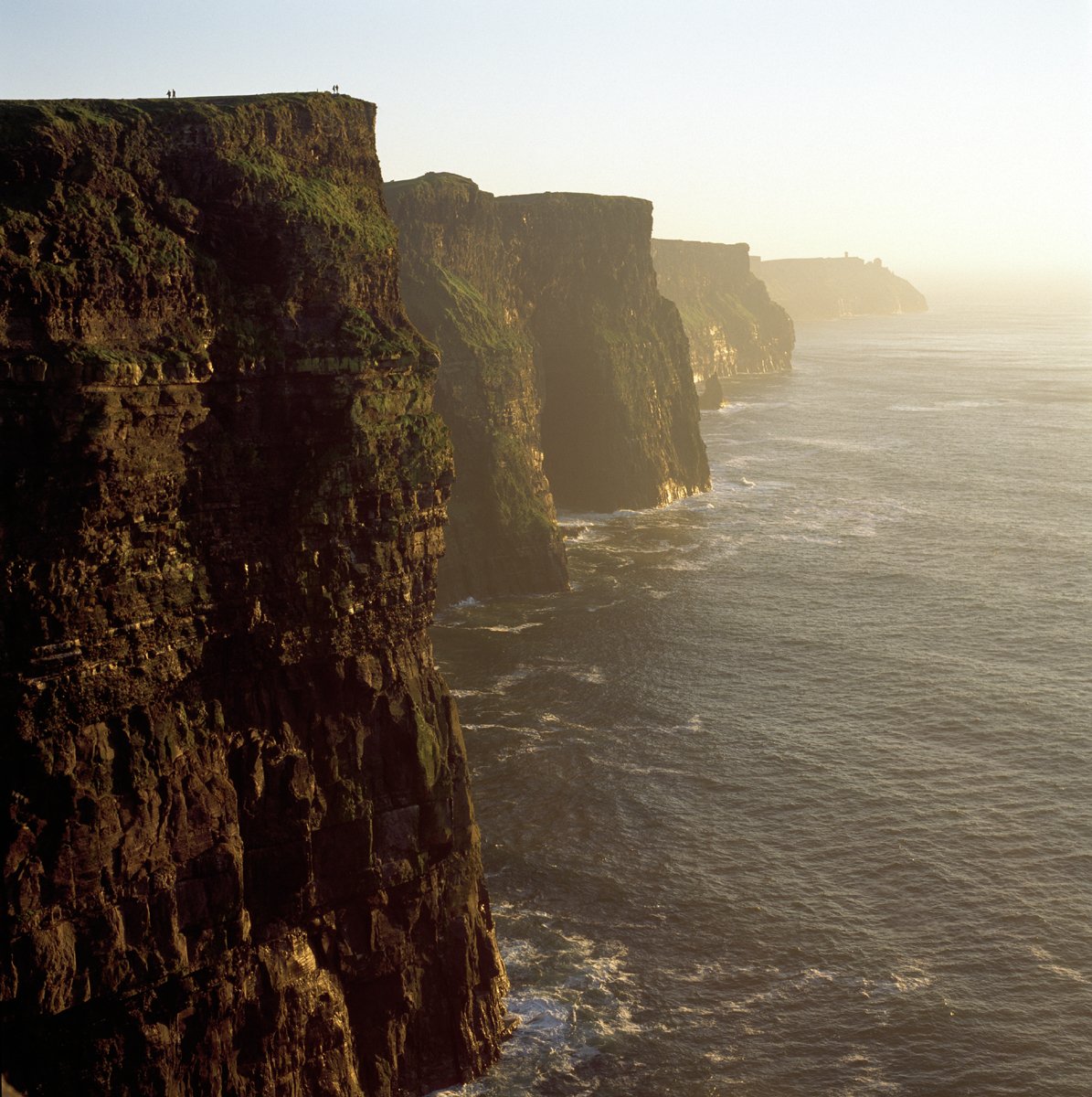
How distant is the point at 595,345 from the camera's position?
14588 cm

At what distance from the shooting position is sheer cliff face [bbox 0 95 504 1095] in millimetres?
39750

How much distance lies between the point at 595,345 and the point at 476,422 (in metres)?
32.2

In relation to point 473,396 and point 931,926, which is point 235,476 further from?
point 473,396

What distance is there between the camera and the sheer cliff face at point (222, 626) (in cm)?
3975

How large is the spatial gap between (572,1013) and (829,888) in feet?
55.4

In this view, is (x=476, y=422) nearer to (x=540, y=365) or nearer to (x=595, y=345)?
(x=540, y=365)

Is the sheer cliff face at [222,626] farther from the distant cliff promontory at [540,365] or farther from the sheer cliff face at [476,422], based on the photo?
the distant cliff promontory at [540,365]

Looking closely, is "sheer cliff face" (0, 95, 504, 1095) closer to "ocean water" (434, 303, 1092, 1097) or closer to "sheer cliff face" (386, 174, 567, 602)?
"ocean water" (434, 303, 1092, 1097)

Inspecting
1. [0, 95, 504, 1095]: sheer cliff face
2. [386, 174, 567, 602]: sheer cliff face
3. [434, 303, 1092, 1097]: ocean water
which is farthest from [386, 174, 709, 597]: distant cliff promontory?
[0, 95, 504, 1095]: sheer cliff face

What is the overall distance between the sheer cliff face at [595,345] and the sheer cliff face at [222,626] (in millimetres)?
93076

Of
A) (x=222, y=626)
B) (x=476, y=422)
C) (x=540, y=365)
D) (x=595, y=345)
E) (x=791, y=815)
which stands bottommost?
(x=791, y=815)

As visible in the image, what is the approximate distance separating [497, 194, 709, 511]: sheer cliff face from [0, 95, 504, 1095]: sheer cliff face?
93076 millimetres

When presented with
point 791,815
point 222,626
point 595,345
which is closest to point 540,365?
point 595,345

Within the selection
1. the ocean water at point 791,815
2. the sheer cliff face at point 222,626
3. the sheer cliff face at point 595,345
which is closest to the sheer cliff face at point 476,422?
the ocean water at point 791,815
